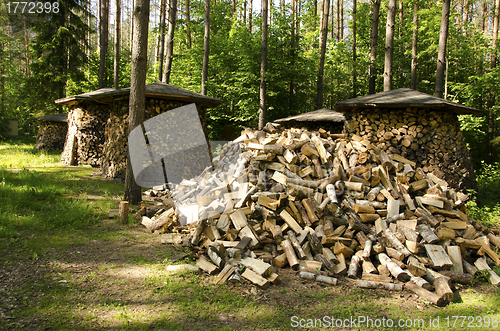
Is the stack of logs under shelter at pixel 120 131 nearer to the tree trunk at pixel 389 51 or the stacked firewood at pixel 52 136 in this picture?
the tree trunk at pixel 389 51

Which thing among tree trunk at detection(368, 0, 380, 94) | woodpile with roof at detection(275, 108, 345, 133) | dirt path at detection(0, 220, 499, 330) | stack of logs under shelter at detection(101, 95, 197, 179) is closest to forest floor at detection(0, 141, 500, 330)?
dirt path at detection(0, 220, 499, 330)

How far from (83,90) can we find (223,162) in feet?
55.0

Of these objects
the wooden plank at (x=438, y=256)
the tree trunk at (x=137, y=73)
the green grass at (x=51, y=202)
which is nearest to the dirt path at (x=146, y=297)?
the wooden plank at (x=438, y=256)

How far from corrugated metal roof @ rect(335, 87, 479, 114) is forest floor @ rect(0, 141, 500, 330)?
4.59 metres

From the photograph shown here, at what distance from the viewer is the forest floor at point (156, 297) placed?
2658mm

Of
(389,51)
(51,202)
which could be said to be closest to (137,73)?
(51,202)

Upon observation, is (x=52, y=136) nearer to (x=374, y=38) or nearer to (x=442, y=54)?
(x=374, y=38)

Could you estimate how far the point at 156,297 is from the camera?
301cm

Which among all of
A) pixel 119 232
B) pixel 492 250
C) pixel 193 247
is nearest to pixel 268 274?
pixel 193 247

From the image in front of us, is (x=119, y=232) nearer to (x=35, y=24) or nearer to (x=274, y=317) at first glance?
(x=274, y=317)

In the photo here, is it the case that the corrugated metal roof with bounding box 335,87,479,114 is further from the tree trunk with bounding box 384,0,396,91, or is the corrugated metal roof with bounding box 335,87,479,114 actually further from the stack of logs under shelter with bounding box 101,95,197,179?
the stack of logs under shelter with bounding box 101,95,197,179

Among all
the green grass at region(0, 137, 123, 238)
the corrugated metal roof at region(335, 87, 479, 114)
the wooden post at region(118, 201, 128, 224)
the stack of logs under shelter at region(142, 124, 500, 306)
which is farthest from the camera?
the corrugated metal roof at region(335, 87, 479, 114)

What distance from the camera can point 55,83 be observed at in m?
18.0

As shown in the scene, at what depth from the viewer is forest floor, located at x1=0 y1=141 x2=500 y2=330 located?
2.66m
